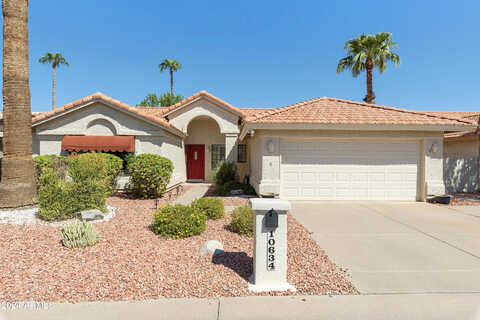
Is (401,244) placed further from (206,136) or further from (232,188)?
(206,136)

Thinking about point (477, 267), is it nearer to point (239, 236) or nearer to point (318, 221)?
point (318, 221)

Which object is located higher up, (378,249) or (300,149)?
(300,149)

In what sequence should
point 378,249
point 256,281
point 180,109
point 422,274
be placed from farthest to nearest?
point 180,109 < point 378,249 < point 422,274 < point 256,281

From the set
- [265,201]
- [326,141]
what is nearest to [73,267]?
[265,201]

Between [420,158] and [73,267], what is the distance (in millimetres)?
12010

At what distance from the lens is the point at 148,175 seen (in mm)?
9875

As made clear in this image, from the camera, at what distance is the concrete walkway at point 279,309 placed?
2883 mm

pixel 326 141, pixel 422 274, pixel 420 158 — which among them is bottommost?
pixel 422 274

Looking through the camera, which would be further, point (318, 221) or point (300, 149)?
point (300, 149)

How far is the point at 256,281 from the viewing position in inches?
137

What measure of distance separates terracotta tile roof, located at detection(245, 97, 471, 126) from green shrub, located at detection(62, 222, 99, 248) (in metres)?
6.58

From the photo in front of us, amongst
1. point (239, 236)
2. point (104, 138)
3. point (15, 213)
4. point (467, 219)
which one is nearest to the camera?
point (239, 236)

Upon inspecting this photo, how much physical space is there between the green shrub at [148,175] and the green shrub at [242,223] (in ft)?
17.1

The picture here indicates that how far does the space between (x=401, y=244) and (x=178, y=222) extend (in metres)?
4.97
